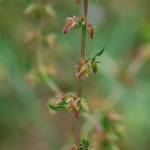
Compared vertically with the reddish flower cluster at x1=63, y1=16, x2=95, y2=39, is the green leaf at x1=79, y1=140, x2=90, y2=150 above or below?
below

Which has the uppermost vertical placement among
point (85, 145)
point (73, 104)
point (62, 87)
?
point (62, 87)

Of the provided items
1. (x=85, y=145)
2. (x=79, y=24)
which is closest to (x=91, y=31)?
(x=79, y=24)

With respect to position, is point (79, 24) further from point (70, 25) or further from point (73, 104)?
point (73, 104)

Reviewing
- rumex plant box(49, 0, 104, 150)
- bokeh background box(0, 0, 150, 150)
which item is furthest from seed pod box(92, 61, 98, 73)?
bokeh background box(0, 0, 150, 150)

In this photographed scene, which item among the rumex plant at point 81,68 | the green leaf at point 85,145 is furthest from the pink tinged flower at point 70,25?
the green leaf at point 85,145

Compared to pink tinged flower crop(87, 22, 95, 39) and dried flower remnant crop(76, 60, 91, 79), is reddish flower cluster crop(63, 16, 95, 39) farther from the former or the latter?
dried flower remnant crop(76, 60, 91, 79)

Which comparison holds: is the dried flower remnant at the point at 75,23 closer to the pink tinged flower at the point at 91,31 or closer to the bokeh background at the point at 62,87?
the pink tinged flower at the point at 91,31

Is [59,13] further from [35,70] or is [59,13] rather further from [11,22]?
[35,70]

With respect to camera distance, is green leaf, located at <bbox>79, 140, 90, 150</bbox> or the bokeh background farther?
the bokeh background

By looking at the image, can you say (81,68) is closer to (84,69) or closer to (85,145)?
(84,69)

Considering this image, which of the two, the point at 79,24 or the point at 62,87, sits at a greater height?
the point at 62,87

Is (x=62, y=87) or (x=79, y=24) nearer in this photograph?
(x=79, y=24)

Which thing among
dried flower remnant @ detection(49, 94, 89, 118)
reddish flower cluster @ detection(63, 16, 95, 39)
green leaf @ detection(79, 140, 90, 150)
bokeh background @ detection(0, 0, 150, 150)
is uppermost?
bokeh background @ detection(0, 0, 150, 150)
